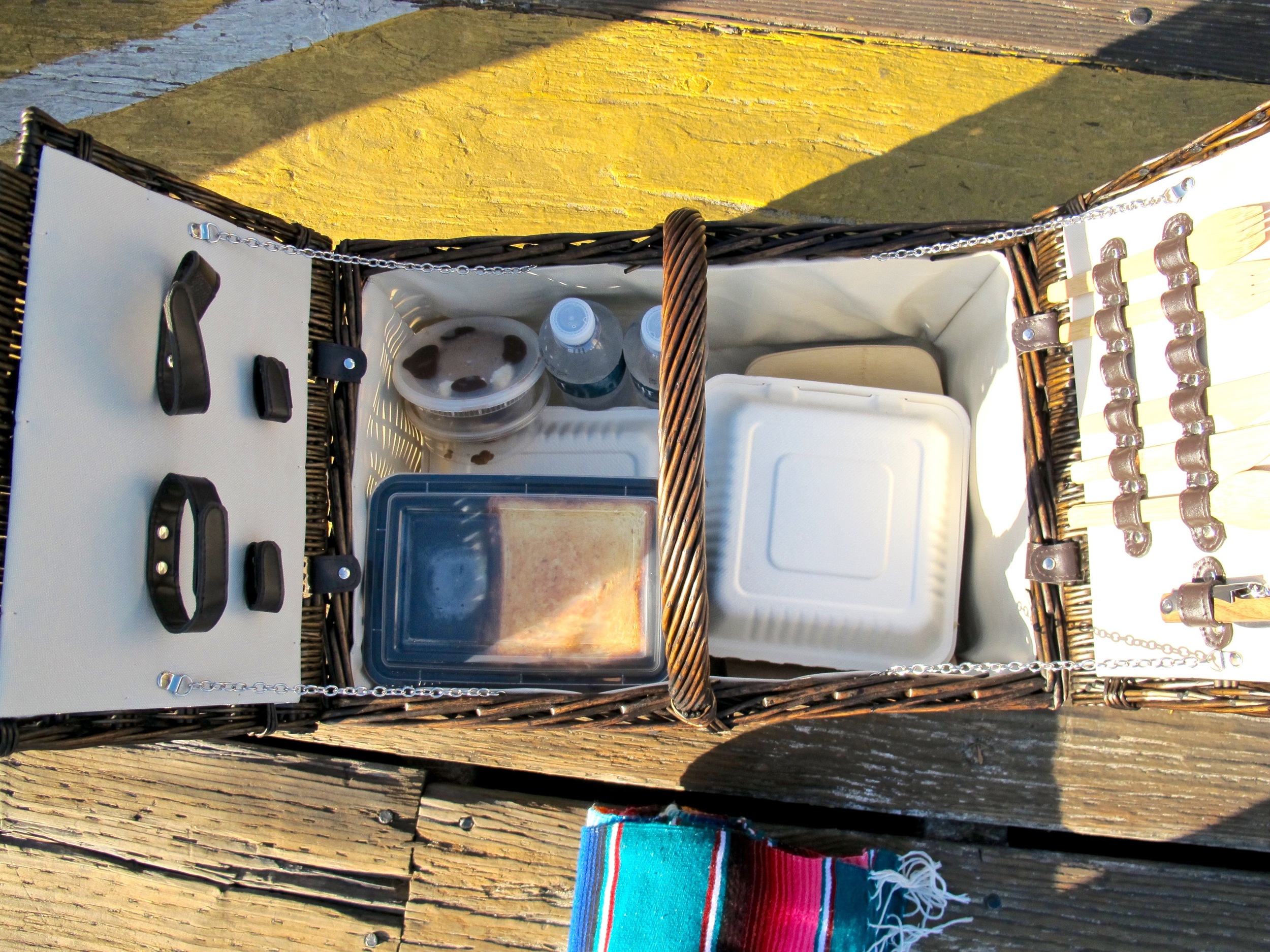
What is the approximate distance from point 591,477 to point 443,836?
42cm

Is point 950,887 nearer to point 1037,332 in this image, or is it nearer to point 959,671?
point 959,671

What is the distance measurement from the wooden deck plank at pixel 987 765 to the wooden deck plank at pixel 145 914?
21cm

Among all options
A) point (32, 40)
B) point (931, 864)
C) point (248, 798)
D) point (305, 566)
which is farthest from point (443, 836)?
point (32, 40)

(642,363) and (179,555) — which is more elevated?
(642,363)

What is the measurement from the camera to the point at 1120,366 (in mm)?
628

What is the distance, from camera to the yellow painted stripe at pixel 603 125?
939 mm

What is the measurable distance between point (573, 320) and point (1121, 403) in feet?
1.52

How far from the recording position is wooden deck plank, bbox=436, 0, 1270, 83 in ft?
3.05

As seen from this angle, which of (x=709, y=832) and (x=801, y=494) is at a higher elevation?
(x=801, y=494)

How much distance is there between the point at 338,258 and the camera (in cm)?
70

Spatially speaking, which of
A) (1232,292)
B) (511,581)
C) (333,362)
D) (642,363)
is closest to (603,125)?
(642,363)

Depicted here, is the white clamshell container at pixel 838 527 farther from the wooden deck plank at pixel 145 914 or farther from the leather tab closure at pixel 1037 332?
the wooden deck plank at pixel 145 914

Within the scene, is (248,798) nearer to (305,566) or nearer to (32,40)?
(305,566)

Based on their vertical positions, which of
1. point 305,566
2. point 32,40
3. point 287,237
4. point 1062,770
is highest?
point 32,40
